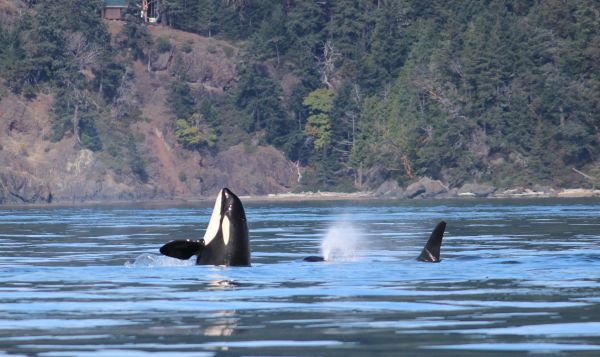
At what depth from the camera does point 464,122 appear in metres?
144

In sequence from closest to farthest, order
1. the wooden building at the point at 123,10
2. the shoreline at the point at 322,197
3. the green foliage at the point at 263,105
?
1. the shoreline at the point at 322,197
2. the green foliage at the point at 263,105
3. the wooden building at the point at 123,10

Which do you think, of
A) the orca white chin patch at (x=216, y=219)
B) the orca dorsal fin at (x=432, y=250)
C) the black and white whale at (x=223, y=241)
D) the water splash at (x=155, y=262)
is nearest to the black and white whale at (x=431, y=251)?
the orca dorsal fin at (x=432, y=250)

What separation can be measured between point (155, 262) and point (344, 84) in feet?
428

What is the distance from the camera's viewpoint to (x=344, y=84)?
160375mm

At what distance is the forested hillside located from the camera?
142m

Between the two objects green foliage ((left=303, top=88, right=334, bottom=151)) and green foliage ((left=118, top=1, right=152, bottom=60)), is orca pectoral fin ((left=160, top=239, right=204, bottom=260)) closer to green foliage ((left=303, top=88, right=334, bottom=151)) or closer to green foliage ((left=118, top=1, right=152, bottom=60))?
green foliage ((left=303, top=88, right=334, bottom=151))

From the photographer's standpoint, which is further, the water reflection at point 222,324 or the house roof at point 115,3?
the house roof at point 115,3

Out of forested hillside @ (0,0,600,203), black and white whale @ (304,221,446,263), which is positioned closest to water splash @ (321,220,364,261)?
black and white whale @ (304,221,446,263)

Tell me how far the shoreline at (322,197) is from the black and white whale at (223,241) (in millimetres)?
97989

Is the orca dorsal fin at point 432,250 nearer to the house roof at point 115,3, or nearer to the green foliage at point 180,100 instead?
the green foliage at point 180,100

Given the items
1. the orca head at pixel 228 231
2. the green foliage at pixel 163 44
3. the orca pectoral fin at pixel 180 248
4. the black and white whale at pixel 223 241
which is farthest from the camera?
the green foliage at pixel 163 44

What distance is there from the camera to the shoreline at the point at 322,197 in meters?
130

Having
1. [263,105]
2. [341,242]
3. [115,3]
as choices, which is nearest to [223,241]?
[341,242]

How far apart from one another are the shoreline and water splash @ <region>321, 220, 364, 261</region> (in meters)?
68.4
